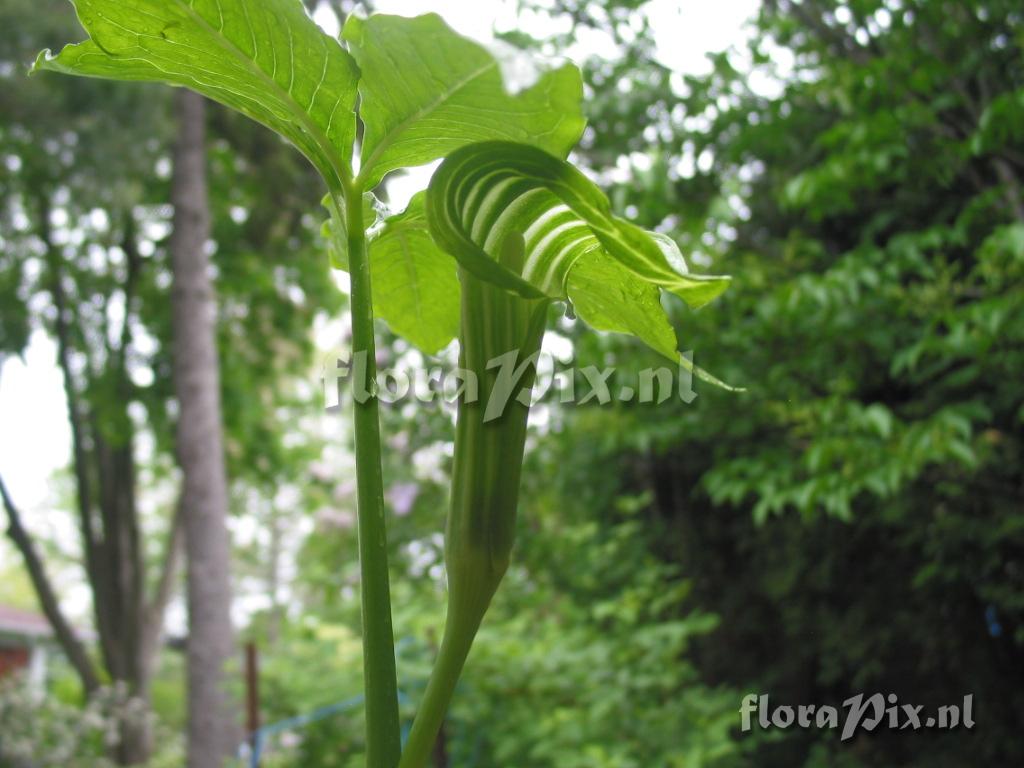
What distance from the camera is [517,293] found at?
223mm

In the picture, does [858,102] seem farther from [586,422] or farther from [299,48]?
[299,48]

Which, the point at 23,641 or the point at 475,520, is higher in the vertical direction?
the point at 475,520

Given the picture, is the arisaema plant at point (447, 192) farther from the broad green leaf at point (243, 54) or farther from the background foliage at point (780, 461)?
the background foliage at point (780, 461)

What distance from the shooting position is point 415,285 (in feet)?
1.04

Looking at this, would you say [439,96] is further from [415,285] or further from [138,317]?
[138,317]

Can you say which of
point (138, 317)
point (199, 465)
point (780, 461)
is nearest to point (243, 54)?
point (780, 461)

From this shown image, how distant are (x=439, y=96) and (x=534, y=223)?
4 cm

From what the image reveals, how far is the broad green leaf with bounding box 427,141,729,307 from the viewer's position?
0.21m

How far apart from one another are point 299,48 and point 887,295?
1291 mm

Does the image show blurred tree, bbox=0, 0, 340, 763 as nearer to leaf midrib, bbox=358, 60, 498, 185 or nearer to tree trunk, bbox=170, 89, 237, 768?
tree trunk, bbox=170, 89, 237, 768

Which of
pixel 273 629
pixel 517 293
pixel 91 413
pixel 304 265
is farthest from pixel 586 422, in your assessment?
pixel 273 629

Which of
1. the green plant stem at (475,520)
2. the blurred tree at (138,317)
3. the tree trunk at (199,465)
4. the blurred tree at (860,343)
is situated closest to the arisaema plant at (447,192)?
the green plant stem at (475,520)

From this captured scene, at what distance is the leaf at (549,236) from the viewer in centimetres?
21

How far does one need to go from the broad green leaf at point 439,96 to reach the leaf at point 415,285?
4 cm
